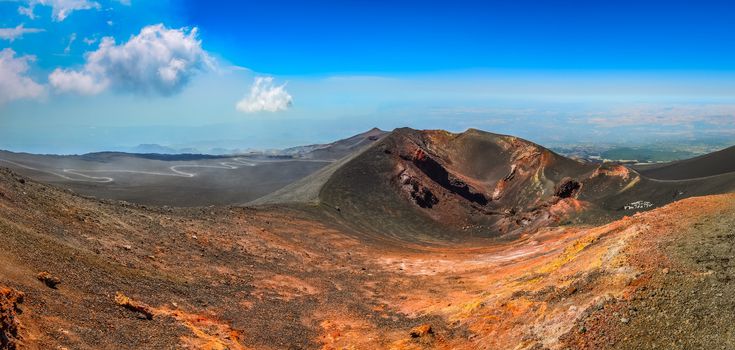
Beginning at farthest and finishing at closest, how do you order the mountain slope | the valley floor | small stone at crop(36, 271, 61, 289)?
the mountain slope
small stone at crop(36, 271, 61, 289)
the valley floor

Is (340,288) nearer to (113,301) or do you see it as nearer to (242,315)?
(242,315)

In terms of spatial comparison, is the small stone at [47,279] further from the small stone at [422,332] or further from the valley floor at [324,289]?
the small stone at [422,332]

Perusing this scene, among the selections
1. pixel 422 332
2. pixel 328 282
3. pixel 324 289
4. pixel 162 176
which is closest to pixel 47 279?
pixel 422 332

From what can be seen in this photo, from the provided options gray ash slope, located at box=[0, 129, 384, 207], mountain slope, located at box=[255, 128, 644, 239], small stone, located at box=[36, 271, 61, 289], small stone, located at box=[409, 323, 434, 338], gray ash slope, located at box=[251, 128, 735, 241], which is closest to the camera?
small stone, located at box=[36, 271, 61, 289]

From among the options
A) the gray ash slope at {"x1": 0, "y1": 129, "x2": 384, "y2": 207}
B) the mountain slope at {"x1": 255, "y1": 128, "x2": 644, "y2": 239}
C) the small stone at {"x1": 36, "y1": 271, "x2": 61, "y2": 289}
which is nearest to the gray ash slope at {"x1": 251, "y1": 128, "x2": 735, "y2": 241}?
the mountain slope at {"x1": 255, "y1": 128, "x2": 644, "y2": 239}

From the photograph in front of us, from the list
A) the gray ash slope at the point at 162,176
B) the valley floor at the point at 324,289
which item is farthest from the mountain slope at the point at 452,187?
the valley floor at the point at 324,289

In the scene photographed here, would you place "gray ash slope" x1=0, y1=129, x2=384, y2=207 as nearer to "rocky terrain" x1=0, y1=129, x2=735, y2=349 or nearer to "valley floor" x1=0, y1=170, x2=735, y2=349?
"rocky terrain" x1=0, y1=129, x2=735, y2=349
